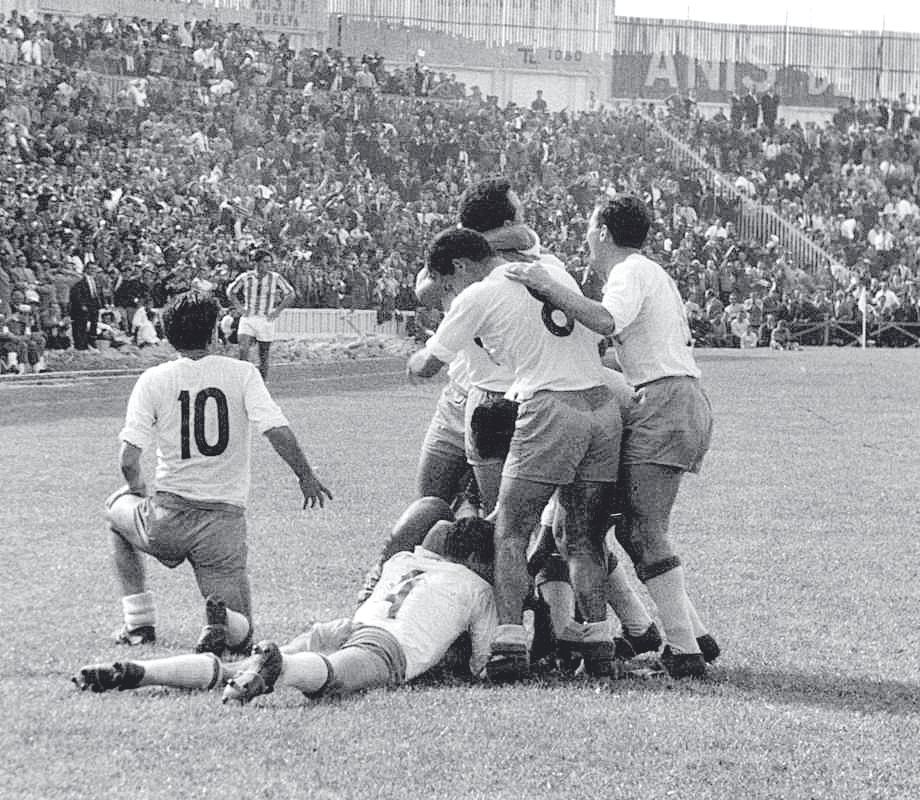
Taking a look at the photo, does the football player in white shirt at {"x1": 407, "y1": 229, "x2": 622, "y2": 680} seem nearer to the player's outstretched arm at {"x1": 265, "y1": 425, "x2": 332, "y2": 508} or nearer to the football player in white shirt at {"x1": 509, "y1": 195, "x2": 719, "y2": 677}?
the football player in white shirt at {"x1": 509, "y1": 195, "x2": 719, "y2": 677}

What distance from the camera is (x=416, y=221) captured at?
42.2m

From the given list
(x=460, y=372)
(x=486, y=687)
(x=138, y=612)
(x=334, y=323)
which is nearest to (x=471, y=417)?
(x=460, y=372)

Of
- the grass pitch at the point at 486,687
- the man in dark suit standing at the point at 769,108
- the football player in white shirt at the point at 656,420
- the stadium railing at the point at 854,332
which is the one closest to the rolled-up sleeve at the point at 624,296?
the football player in white shirt at the point at 656,420

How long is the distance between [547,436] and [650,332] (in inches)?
23.7

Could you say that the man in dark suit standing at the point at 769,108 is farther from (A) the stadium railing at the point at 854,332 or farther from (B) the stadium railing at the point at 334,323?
(B) the stadium railing at the point at 334,323

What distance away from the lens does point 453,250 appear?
7.09m

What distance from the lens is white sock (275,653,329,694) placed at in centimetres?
594

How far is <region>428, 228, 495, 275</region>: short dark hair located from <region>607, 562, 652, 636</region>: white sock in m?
1.41

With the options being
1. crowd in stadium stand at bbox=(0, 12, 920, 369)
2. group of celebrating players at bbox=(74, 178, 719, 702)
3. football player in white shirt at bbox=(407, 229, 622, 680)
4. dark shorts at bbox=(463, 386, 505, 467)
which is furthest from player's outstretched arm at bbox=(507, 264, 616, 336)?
crowd in stadium stand at bbox=(0, 12, 920, 369)

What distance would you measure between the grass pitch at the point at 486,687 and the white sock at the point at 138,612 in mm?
139

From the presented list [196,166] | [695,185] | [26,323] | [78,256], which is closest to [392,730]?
[26,323]

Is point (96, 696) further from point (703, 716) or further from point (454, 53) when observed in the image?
point (454, 53)

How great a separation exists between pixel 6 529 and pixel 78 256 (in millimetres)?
19770

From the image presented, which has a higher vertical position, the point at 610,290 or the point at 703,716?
the point at 610,290
